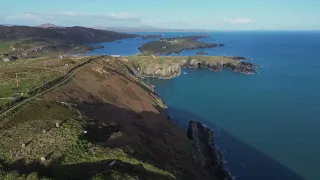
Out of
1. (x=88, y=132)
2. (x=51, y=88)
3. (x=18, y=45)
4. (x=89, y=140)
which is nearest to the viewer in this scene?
(x=89, y=140)

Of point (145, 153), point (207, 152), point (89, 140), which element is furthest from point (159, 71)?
point (89, 140)

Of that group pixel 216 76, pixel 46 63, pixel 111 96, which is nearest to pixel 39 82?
pixel 111 96

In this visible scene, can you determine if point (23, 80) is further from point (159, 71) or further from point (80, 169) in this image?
point (159, 71)

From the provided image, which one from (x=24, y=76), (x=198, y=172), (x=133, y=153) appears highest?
(x=24, y=76)

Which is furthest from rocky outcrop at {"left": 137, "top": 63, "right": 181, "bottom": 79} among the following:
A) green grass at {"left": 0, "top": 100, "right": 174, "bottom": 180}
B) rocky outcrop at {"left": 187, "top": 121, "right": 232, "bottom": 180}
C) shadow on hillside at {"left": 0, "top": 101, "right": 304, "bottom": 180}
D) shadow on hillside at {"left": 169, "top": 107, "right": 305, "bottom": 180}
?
green grass at {"left": 0, "top": 100, "right": 174, "bottom": 180}

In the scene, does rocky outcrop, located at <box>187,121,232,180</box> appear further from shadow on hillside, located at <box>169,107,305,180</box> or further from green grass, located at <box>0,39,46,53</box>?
green grass, located at <box>0,39,46,53</box>

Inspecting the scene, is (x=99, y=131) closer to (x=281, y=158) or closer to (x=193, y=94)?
(x=281, y=158)

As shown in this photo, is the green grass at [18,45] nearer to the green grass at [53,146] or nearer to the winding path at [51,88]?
the winding path at [51,88]
